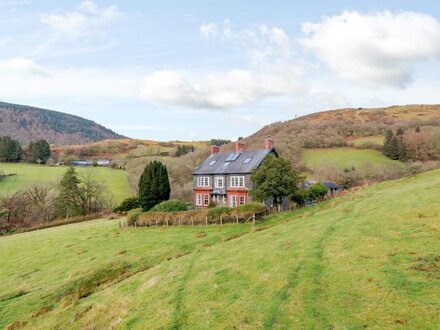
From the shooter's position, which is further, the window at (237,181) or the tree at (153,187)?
the tree at (153,187)

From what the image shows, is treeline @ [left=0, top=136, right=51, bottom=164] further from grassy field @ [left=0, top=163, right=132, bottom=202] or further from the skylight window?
the skylight window

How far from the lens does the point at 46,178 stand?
10444 centimetres

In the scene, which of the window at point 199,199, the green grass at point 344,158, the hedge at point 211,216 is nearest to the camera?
the hedge at point 211,216

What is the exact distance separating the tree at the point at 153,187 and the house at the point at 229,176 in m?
6.57

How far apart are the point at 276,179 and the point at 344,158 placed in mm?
75941

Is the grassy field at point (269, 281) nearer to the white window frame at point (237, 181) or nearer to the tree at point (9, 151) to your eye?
the white window frame at point (237, 181)

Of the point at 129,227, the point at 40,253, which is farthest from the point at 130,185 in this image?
the point at 40,253

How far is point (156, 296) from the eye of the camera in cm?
1647

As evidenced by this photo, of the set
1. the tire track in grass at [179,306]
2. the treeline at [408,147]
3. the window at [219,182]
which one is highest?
the treeline at [408,147]

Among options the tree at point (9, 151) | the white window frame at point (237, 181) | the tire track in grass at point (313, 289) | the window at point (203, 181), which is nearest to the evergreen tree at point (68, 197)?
the window at point (203, 181)

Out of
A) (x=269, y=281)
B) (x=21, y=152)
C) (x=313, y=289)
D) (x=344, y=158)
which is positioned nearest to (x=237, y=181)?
(x=269, y=281)

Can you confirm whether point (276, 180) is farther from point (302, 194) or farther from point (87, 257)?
point (87, 257)

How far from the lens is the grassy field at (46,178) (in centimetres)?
9450

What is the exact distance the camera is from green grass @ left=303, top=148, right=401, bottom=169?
335 ft
